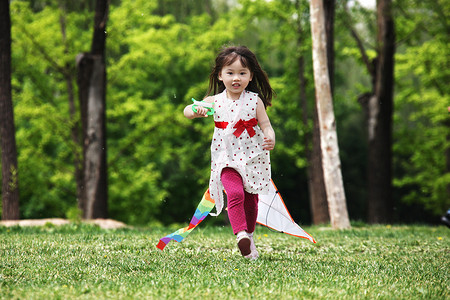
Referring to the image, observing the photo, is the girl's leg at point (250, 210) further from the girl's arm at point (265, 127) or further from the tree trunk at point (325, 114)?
the tree trunk at point (325, 114)

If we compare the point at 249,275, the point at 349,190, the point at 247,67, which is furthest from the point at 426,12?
the point at 249,275

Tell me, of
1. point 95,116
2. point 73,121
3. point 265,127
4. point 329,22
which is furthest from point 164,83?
point 265,127

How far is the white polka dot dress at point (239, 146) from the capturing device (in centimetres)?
502

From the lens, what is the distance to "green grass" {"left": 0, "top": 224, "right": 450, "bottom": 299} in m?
3.41

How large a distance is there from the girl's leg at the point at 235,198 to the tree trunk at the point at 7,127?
7.77 meters

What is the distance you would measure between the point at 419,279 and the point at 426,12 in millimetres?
18583

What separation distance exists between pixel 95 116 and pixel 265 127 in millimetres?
9330

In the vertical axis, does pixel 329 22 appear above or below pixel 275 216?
above

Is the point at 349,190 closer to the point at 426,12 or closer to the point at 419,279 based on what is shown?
the point at 426,12

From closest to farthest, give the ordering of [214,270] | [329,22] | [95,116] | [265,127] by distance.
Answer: [214,270] → [265,127] → [329,22] → [95,116]

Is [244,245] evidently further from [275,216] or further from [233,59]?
[233,59]

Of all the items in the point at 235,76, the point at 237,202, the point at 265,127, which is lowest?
the point at 237,202

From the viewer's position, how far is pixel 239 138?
505 cm

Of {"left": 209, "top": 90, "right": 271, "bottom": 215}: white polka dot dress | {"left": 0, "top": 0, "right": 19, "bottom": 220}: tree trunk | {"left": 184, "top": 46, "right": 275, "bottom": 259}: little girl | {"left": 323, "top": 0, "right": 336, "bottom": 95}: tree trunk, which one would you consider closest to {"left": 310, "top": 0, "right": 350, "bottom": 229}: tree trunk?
{"left": 323, "top": 0, "right": 336, "bottom": 95}: tree trunk
